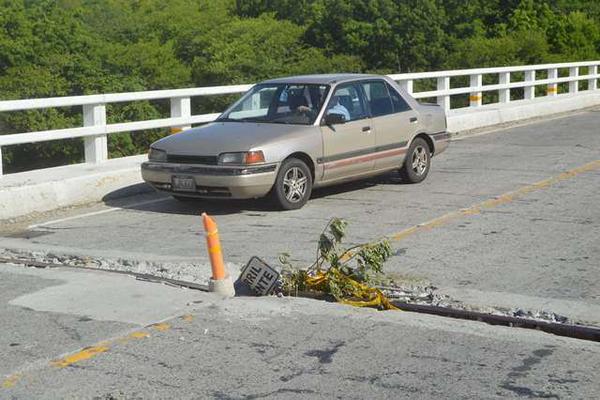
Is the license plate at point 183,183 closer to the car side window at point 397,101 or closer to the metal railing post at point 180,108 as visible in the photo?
the car side window at point 397,101

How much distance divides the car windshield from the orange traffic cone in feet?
15.3

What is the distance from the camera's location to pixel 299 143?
38.5ft

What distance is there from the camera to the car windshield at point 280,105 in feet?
40.5

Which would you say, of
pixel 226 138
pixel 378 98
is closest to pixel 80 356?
pixel 226 138

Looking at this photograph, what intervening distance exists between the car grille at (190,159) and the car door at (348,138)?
1.37 m

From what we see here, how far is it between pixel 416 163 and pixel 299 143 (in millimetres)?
2416

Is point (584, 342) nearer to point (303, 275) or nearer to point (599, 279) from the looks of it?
point (599, 279)

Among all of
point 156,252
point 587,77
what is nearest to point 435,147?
point 156,252

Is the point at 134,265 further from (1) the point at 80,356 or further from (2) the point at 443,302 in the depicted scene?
(2) the point at 443,302

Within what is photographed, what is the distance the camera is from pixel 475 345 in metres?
6.53

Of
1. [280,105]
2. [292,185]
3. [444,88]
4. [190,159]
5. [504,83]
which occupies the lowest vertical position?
[292,185]

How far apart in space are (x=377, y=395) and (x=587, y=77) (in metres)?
26.6

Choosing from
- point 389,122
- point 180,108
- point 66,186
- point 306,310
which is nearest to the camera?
point 306,310

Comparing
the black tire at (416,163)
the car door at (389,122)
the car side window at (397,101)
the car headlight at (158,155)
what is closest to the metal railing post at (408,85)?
the black tire at (416,163)
